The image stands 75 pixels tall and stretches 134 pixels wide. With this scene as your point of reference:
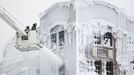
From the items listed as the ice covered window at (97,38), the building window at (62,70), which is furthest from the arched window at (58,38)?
the ice covered window at (97,38)

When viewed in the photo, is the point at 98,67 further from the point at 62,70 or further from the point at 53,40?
the point at 53,40

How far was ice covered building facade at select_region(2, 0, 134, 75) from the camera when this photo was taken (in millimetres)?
4117

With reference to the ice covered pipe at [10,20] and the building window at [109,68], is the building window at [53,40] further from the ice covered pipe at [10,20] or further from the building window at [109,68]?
the building window at [109,68]

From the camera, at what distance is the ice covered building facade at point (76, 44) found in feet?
13.5

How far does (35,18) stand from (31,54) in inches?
17.3

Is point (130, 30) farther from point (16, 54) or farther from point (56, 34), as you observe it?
point (16, 54)

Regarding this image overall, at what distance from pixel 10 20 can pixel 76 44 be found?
2.70 ft

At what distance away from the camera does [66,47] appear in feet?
13.8

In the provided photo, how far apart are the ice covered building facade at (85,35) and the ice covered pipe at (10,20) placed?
488 millimetres

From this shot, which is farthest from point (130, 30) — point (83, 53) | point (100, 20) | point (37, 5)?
point (37, 5)

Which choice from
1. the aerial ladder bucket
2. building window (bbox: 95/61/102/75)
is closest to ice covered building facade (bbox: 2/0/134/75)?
building window (bbox: 95/61/102/75)

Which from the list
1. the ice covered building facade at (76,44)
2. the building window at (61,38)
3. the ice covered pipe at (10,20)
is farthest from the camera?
the building window at (61,38)

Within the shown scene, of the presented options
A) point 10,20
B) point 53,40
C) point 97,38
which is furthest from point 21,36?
point 97,38

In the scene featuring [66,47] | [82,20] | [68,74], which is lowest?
[68,74]
